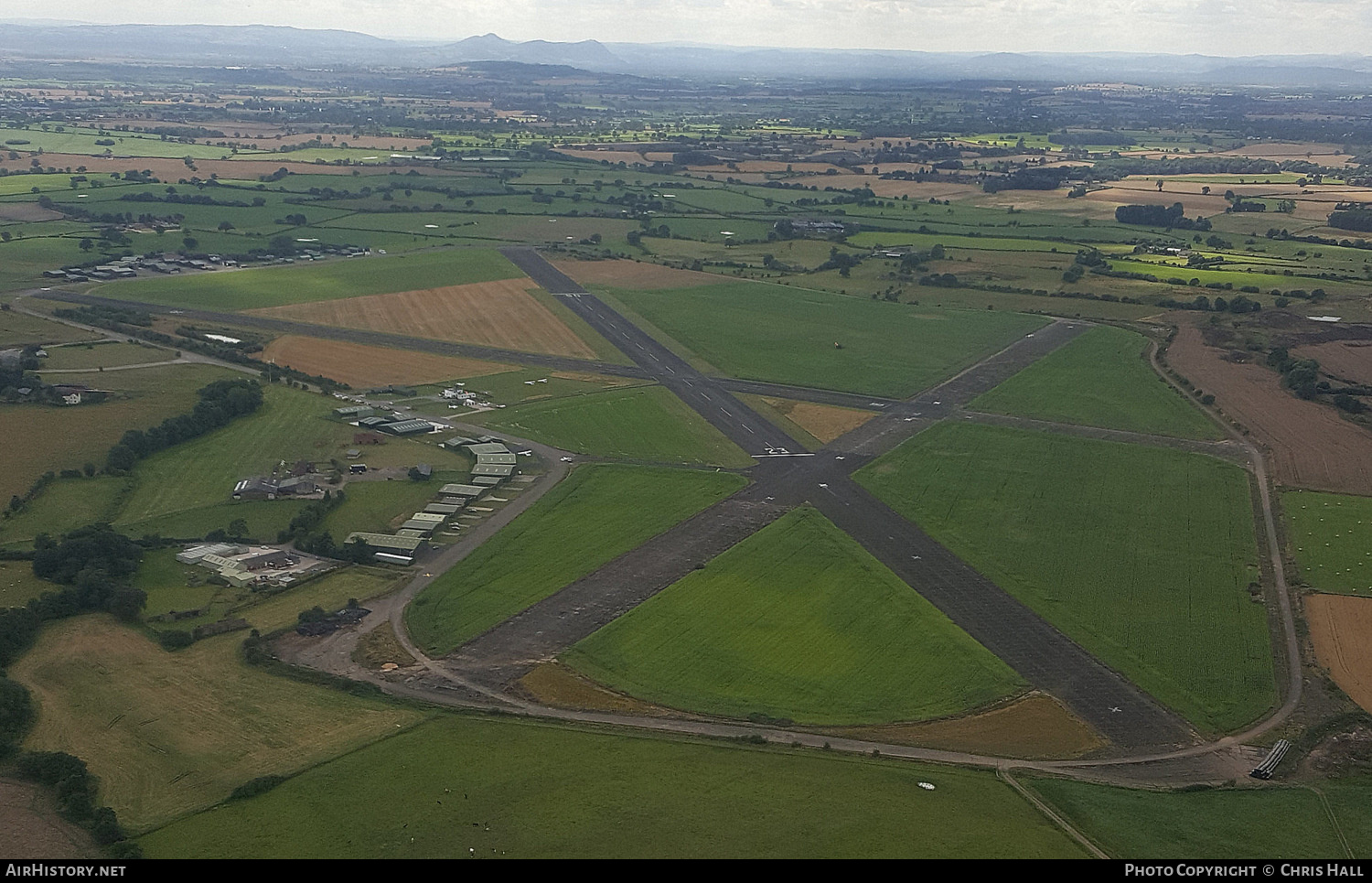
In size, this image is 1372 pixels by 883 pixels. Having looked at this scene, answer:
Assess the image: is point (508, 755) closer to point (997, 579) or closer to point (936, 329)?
point (997, 579)

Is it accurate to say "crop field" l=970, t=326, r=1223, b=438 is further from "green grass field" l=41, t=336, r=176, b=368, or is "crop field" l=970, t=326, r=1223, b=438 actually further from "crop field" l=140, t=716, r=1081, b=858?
"green grass field" l=41, t=336, r=176, b=368

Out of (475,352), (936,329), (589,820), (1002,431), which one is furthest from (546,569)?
(936,329)

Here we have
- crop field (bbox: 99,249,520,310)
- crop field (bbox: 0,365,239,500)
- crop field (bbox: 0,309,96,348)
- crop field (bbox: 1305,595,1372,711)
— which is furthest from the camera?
crop field (bbox: 99,249,520,310)

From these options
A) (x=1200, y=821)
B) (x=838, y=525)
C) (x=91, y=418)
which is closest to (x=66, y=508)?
(x=91, y=418)

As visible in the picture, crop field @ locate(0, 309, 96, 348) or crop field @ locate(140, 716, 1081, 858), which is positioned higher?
crop field @ locate(0, 309, 96, 348)

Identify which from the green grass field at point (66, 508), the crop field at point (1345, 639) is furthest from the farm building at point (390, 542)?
the crop field at point (1345, 639)

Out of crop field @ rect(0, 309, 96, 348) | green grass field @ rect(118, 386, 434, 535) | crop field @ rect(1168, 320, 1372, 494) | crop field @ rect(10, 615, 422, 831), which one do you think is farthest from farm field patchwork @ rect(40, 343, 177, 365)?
crop field @ rect(1168, 320, 1372, 494)
